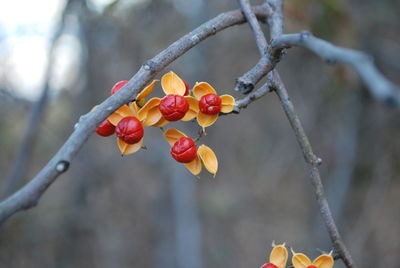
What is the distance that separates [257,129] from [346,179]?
2.34 meters

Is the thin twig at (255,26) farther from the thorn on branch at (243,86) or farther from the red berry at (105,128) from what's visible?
the red berry at (105,128)

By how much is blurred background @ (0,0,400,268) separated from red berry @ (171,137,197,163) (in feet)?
3.46

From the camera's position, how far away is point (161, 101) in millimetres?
906

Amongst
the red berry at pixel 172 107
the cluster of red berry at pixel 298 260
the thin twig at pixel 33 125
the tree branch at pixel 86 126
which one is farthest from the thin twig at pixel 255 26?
the thin twig at pixel 33 125

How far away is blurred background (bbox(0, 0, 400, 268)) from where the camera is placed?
8.89 ft

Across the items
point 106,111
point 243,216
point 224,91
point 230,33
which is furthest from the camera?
point 243,216

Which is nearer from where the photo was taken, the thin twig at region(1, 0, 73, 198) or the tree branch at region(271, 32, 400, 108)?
the tree branch at region(271, 32, 400, 108)

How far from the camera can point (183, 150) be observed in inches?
37.8

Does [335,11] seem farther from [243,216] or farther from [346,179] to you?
[243,216]

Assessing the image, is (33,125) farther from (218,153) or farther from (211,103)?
(218,153)

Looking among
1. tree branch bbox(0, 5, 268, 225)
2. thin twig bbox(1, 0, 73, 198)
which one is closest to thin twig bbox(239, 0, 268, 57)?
tree branch bbox(0, 5, 268, 225)

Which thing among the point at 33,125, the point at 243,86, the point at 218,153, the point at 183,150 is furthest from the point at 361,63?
the point at 218,153

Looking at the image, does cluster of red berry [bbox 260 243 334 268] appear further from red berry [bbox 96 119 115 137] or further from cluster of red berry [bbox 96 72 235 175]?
red berry [bbox 96 119 115 137]

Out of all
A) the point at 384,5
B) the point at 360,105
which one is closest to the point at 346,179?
the point at 360,105
